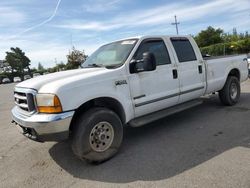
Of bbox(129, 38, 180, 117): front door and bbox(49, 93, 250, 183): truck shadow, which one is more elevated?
bbox(129, 38, 180, 117): front door

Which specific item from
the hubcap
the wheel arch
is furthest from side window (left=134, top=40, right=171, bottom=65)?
the hubcap

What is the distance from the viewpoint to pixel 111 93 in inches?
165

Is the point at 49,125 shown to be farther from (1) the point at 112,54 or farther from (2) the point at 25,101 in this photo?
(1) the point at 112,54

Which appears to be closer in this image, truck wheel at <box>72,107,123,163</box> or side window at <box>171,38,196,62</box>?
truck wheel at <box>72,107,123,163</box>

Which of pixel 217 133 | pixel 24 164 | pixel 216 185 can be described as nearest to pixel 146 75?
pixel 217 133

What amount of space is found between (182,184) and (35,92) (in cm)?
239

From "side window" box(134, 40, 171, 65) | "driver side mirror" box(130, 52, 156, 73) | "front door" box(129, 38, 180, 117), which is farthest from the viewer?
"side window" box(134, 40, 171, 65)

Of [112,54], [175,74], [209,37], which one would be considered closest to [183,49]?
[175,74]

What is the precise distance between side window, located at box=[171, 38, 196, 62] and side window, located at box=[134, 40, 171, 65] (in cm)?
36

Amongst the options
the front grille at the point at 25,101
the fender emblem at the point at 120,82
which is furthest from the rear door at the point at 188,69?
the front grille at the point at 25,101

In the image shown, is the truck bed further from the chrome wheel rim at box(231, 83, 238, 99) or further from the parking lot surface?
the parking lot surface

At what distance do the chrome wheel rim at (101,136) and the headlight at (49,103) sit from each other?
67 cm

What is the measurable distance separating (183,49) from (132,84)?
1.89 meters

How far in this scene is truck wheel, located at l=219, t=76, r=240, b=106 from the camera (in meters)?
6.90
